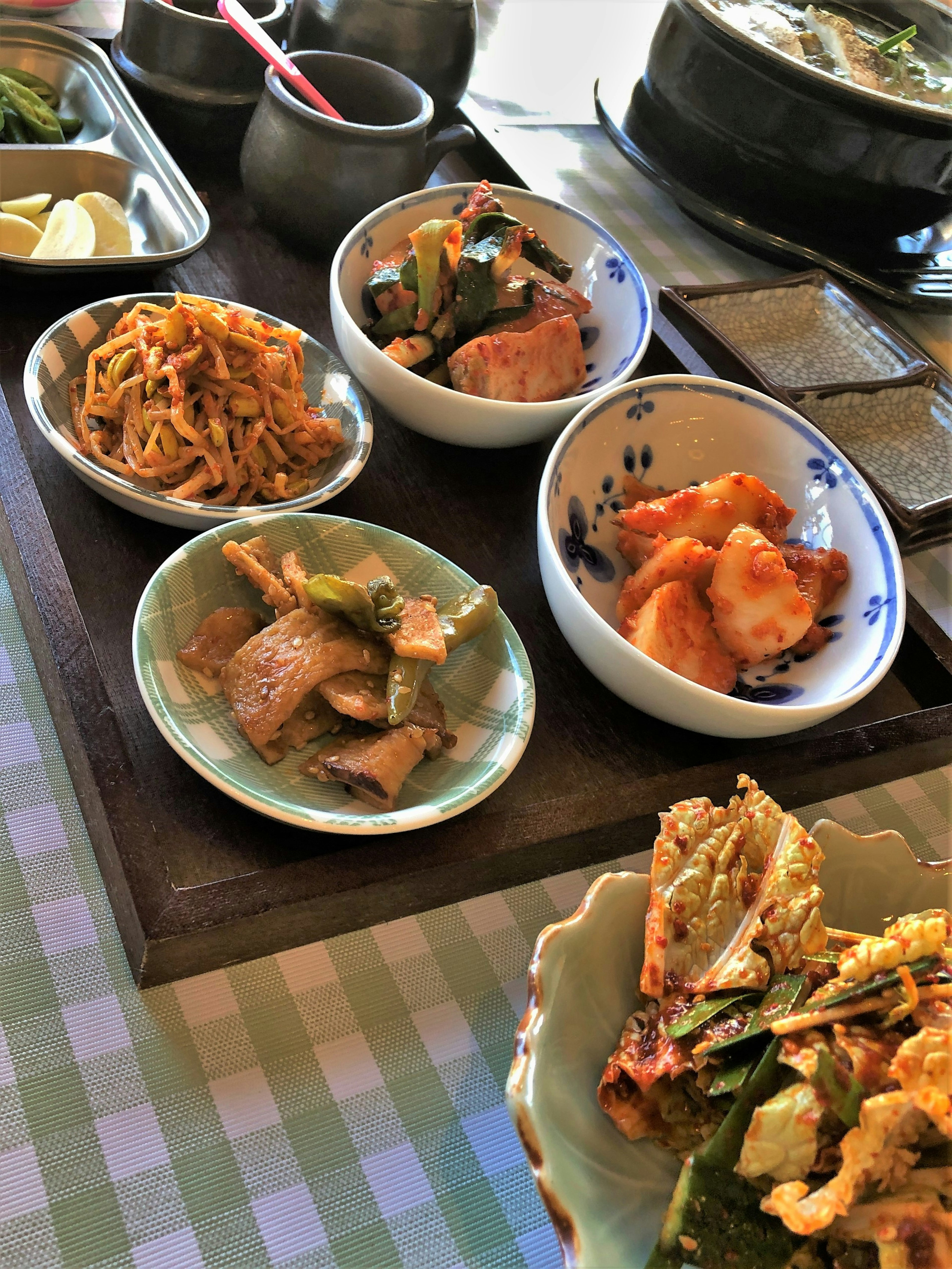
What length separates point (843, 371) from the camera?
1859mm

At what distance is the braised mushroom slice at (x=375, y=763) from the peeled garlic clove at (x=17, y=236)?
985 millimetres

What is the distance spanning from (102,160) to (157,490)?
83cm

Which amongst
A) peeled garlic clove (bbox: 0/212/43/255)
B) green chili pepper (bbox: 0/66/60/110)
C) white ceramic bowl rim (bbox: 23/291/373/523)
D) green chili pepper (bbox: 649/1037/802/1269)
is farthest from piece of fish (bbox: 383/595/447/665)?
green chili pepper (bbox: 0/66/60/110)

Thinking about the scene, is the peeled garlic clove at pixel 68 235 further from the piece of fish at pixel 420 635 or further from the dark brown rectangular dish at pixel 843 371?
the dark brown rectangular dish at pixel 843 371

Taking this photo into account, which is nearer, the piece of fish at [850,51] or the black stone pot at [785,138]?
the black stone pot at [785,138]

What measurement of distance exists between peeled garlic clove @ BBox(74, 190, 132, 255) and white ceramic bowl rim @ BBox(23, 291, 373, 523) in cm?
15

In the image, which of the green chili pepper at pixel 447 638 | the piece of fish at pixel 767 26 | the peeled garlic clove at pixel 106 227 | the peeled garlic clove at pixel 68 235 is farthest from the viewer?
the piece of fish at pixel 767 26

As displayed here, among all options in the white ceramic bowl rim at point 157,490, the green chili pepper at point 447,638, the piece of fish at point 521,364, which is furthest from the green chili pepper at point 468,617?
the piece of fish at point 521,364

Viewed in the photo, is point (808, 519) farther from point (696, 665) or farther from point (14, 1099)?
point (14, 1099)

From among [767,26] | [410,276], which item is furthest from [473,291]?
[767,26]

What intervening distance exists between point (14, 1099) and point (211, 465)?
741 mm

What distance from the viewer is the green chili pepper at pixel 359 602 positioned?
101 centimetres

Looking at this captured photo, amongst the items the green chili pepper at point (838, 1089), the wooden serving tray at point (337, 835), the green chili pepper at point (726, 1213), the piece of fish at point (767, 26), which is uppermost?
the piece of fish at point (767, 26)

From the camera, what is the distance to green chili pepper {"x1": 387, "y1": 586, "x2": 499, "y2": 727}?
39.4 inches
